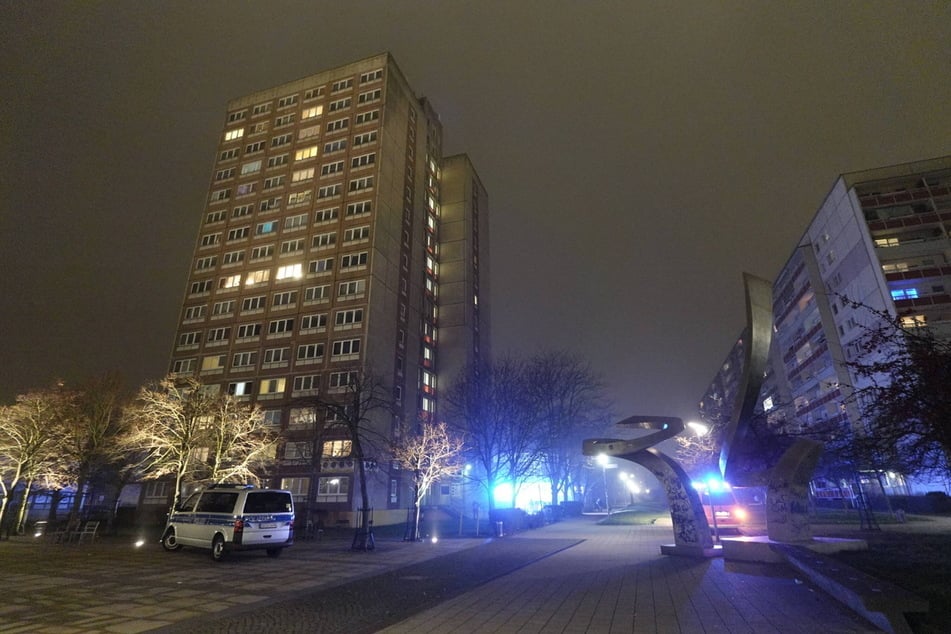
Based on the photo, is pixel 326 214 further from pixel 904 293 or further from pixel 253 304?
pixel 904 293

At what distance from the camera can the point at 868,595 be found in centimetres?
715

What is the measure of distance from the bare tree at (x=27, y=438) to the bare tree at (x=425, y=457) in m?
23.3

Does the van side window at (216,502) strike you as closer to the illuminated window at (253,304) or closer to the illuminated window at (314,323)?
the illuminated window at (314,323)

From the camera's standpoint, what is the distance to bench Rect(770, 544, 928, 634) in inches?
260

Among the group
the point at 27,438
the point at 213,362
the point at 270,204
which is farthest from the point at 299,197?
the point at 27,438

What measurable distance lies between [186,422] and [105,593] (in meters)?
20.6

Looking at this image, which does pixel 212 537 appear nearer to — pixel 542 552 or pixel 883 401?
pixel 542 552

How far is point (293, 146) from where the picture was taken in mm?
66938

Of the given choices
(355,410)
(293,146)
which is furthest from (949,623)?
(293,146)

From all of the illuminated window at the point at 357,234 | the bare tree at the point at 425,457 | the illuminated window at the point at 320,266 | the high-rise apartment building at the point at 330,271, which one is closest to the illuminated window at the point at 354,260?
the high-rise apartment building at the point at 330,271

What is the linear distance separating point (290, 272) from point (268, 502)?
1772 inches

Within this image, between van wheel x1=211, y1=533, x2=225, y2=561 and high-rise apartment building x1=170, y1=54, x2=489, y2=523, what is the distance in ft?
88.2

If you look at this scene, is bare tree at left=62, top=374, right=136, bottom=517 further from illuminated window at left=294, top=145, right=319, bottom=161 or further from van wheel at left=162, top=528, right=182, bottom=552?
illuminated window at left=294, top=145, right=319, bottom=161

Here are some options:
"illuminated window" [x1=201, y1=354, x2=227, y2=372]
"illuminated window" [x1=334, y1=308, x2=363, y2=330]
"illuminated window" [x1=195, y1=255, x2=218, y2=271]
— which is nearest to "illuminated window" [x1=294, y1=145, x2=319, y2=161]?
"illuminated window" [x1=195, y1=255, x2=218, y2=271]
